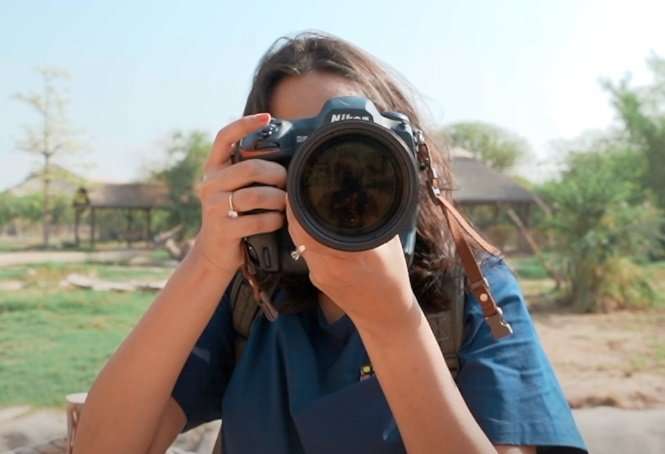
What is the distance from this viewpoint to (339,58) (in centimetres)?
85

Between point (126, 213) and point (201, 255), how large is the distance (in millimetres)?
13786

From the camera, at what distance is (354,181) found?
694mm

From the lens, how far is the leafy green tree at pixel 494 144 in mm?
22625

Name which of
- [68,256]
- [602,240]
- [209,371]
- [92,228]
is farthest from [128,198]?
[209,371]

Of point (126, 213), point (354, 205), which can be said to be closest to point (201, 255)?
point (354, 205)

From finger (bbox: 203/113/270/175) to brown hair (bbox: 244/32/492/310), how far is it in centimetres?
9

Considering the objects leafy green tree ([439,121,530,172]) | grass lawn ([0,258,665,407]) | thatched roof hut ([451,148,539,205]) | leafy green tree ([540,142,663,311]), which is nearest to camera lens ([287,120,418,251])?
grass lawn ([0,258,665,407])

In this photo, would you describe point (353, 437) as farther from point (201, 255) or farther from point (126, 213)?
point (126, 213)

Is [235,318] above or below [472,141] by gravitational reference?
below

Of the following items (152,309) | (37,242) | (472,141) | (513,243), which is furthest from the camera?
(472,141)

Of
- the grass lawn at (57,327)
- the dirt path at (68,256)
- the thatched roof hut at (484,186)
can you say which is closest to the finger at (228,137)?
the grass lawn at (57,327)

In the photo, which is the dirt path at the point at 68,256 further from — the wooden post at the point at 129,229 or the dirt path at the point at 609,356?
the dirt path at the point at 609,356

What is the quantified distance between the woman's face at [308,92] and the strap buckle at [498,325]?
316 millimetres

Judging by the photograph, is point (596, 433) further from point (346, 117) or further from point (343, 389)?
point (346, 117)
